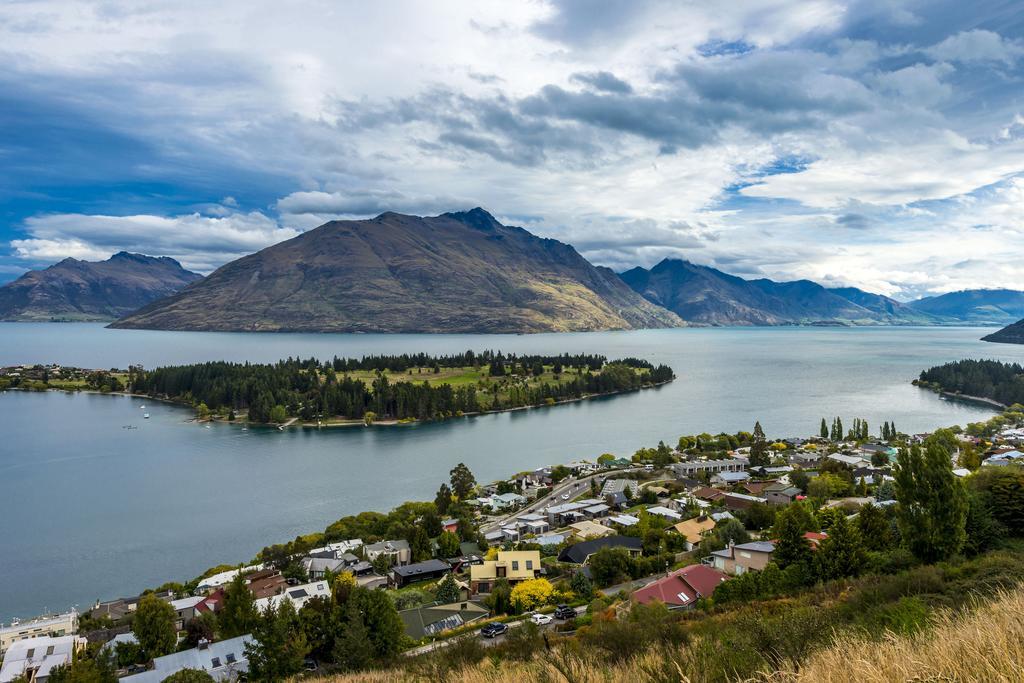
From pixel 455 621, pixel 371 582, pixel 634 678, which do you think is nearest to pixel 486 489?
pixel 371 582

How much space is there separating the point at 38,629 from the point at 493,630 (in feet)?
55.9

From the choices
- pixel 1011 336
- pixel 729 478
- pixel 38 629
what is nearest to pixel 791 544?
pixel 729 478

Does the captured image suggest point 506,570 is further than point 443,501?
No

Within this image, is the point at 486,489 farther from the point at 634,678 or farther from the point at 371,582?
the point at 634,678

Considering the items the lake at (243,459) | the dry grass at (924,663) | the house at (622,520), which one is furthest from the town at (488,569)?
the dry grass at (924,663)

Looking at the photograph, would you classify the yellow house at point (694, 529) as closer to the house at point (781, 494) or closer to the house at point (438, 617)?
the house at point (781, 494)

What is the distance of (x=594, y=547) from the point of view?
24656 mm

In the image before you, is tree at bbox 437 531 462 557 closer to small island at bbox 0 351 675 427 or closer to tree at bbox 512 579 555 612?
tree at bbox 512 579 555 612

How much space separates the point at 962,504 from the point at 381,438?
170ft

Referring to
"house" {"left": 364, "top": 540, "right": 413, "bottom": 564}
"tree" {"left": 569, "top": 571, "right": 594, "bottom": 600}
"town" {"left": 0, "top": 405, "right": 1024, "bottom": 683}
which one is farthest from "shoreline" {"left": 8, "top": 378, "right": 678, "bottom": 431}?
"tree" {"left": 569, "top": 571, "right": 594, "bottom": 600}

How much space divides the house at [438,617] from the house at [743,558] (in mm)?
8555

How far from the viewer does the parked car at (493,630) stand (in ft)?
53.1

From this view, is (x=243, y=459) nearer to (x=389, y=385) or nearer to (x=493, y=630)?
(x=389, y=385)

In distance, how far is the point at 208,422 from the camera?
6719 centimetres
